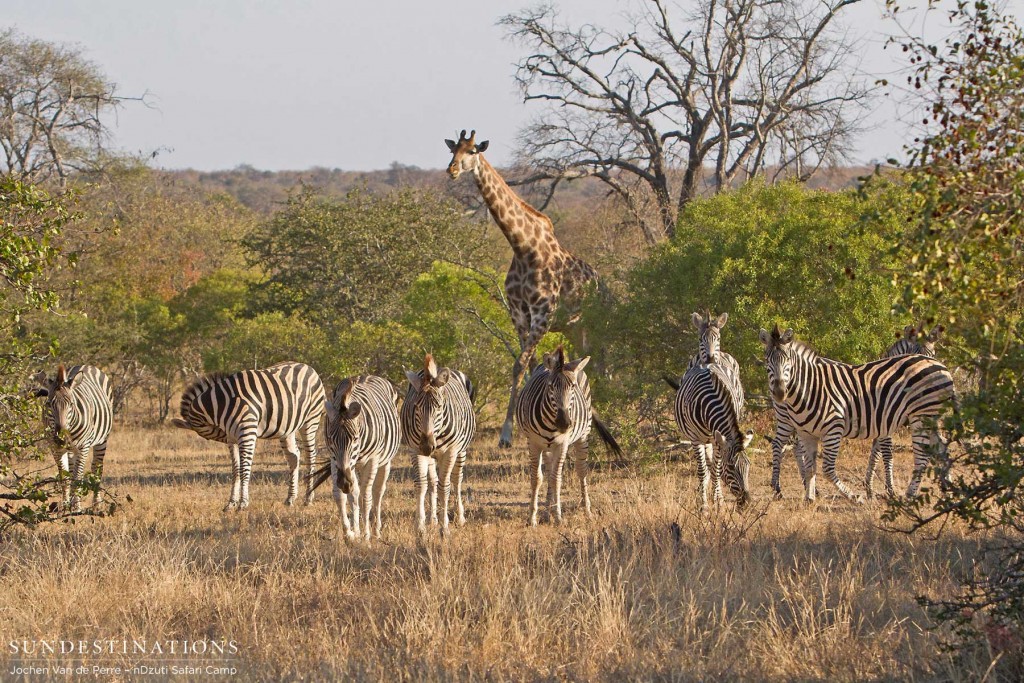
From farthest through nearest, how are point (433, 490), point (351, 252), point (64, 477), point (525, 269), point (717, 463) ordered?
point (351, 252) < point (525, 269) < point (717, 463) < point (433, 490) < point (64, 477)

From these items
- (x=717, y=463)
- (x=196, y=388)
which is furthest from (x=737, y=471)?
(x=196, y=388)

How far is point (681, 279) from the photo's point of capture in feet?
44.7

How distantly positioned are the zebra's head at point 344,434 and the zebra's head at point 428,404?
1.81ft

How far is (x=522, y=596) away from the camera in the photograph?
6.28m

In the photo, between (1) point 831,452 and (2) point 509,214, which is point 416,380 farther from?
(2) point 509,214

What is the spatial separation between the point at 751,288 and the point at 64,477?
836 cm

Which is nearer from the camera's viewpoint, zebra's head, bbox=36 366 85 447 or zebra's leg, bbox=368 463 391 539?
zebra's leg, bbox=368 463 391 539

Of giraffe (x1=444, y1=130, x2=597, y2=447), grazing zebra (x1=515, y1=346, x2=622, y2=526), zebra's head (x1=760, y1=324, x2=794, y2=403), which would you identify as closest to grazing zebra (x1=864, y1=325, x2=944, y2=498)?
A: zebra's head (x1=760, y1=324, x2=794, y2=403)

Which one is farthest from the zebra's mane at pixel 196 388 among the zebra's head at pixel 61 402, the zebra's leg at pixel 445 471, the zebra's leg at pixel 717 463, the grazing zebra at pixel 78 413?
the zebra's leg at pixel 717 463

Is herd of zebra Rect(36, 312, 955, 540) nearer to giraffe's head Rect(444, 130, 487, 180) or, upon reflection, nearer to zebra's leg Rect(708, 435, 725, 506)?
zebra's leg Rect(708, 435, 725, 506)

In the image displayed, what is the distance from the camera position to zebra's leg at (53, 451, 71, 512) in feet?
26.1

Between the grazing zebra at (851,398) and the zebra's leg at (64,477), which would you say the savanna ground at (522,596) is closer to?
the zebra's leg at (64,477)

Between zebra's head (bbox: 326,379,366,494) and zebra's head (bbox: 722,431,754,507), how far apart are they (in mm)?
3292

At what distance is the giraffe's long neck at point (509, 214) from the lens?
1416 centimetres
